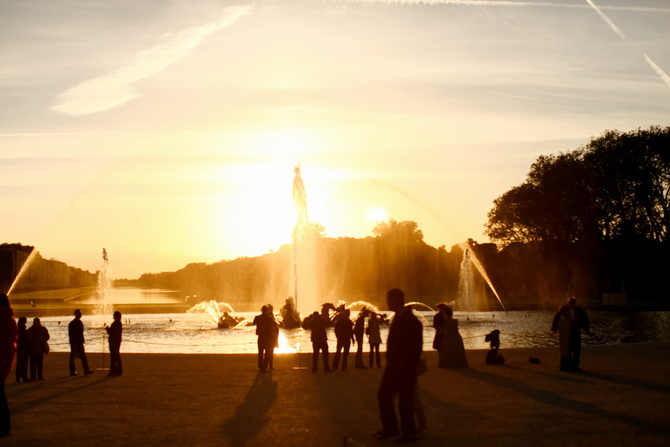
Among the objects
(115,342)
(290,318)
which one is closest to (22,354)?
(115,342)

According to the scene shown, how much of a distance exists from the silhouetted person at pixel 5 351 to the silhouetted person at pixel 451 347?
1390 centimetres

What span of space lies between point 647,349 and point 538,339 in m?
12.1

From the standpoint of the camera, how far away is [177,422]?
16.0 metres

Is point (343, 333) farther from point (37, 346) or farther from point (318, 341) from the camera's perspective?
point (37, 346)

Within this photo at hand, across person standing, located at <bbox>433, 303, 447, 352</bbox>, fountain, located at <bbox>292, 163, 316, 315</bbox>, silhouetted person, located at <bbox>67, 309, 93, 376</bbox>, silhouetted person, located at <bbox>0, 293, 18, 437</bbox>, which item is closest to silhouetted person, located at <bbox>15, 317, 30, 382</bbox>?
silhouetted person, located at <bbox>67, 309, 93, 376</bbox>

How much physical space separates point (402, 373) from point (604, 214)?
89245 millimetres

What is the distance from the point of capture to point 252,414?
1695cm

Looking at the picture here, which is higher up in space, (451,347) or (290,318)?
(290,318)

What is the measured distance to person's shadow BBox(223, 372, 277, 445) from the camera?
14.7 meters

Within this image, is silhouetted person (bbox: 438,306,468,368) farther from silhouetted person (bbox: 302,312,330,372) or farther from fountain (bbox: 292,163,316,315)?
fountain (bbox: 292,163,316,315)

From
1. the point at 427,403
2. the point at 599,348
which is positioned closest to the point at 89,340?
the point at 599,348

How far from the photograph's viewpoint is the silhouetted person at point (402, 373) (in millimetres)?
13742

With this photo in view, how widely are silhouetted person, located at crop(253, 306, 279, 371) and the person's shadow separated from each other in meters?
3.19

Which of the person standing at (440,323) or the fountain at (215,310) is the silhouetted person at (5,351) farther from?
the fountain at (215,310)
